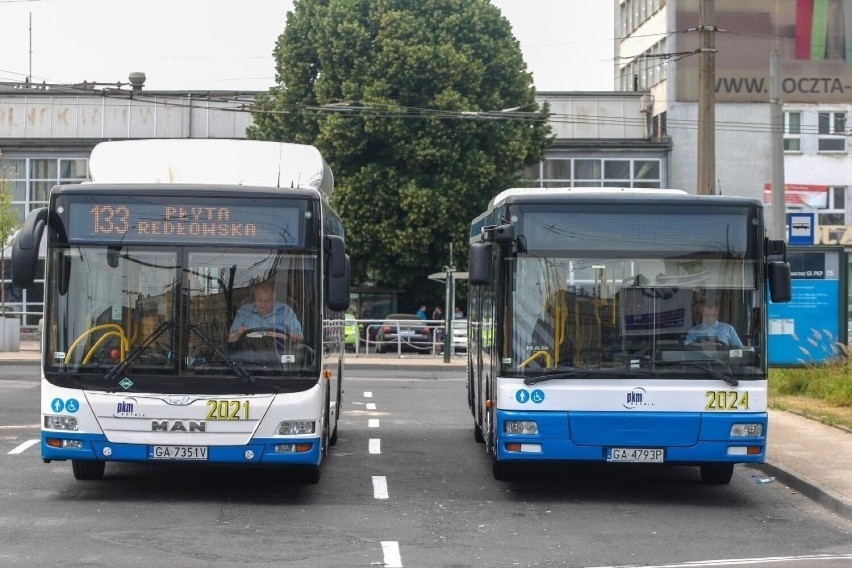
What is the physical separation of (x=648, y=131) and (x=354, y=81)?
14.1 metres

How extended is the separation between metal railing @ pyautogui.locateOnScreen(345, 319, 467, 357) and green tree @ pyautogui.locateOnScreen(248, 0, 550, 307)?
3.89m

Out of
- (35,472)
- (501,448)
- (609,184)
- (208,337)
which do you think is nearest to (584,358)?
(501,448)

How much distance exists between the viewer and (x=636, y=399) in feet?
39.1

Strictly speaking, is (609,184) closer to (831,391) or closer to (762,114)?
(762,114)

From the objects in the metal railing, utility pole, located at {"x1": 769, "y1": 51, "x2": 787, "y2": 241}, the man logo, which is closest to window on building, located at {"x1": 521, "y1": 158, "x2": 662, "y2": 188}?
the metal railing

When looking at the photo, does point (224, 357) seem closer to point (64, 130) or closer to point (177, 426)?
point (177, 426)

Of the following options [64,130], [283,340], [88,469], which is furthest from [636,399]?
[64,130]

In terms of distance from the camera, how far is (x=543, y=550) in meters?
9.80

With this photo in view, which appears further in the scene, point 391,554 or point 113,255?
point 113,255

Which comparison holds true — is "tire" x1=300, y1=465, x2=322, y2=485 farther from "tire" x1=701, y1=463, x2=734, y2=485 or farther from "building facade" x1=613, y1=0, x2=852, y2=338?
"building facade" x1=613, y1=0, x2=852, y2=338

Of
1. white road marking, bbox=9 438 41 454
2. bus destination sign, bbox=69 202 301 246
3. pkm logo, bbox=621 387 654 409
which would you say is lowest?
white road marking, bbox=9 438 41 454

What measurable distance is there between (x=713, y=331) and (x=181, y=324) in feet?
14.3

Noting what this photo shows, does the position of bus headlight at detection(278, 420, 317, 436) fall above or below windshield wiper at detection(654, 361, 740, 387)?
below

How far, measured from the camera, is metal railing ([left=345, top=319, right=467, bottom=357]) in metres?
37.7
